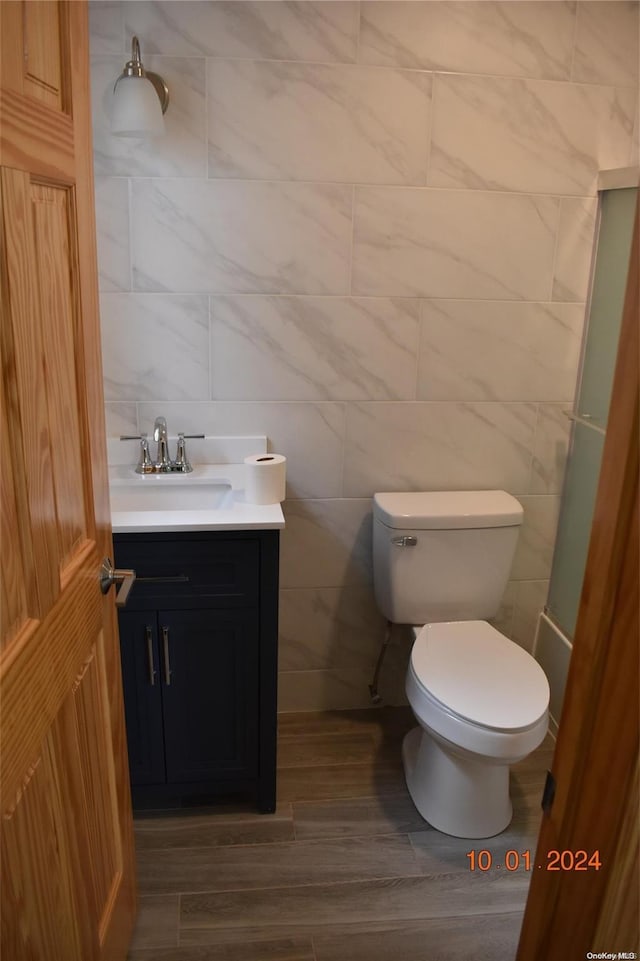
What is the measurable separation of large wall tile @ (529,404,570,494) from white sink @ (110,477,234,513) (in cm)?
99

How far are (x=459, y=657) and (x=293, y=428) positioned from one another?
2.67 ft

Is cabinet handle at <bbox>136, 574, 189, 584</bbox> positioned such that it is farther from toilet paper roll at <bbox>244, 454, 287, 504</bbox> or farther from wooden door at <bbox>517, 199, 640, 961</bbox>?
wooden door at <bbox>517, 199, 640, 961</bbox>

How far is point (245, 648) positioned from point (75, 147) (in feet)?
4.14

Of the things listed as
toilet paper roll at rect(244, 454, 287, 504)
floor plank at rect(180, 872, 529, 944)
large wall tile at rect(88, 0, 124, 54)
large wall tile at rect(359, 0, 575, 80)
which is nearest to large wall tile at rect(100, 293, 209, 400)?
toilet paper roll at rect(244, 454, 287, 504)

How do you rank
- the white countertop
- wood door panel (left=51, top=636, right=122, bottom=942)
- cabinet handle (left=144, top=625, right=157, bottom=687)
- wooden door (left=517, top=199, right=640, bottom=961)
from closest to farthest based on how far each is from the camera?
wooden door (left=517, top=199, right=640, bottom=961), wood door panel (left=51, top=636, right=122, bottom=942), the white countertop, cabinet handle (left=144, top=625, right=157, bottom=687)

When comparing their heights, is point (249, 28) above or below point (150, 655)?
above

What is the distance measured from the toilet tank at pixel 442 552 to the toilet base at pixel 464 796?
38 cm

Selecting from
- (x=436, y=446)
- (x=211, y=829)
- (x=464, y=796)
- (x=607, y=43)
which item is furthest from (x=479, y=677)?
(x=607, y=43)

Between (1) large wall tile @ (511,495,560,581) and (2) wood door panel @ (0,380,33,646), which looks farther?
(1) large wall tile @ (511,495,560,581)

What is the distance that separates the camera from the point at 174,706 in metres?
1.99

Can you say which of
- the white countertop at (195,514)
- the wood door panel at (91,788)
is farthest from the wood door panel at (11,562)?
the white countertop at (195,514)

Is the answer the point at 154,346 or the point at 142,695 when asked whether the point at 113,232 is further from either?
the point at 142,695

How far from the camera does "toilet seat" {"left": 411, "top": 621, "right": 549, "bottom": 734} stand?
1.86m

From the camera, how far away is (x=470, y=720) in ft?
6.07
